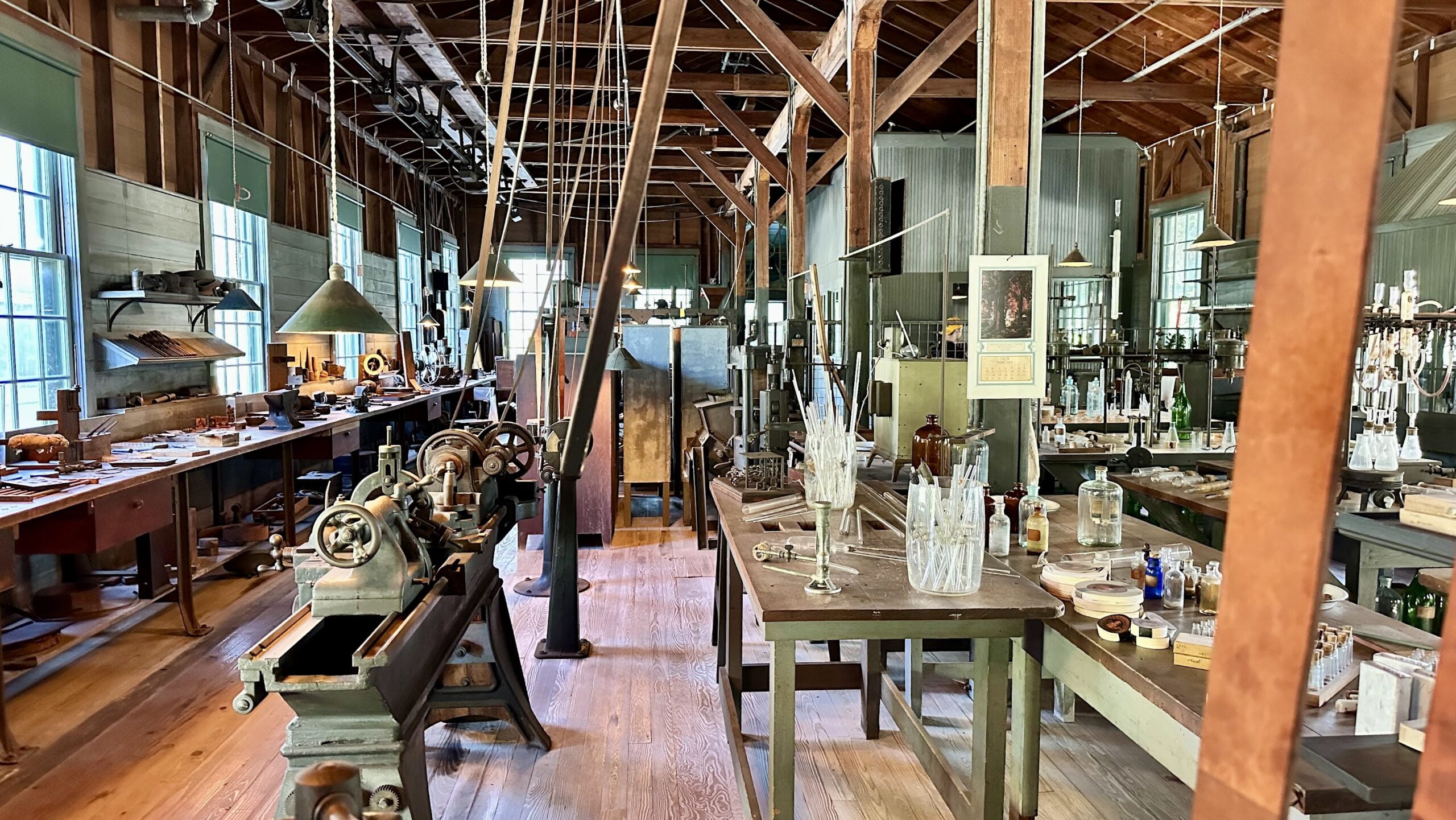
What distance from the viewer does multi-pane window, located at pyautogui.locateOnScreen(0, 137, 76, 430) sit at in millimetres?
4840

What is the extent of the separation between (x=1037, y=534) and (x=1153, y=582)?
511 millimetres

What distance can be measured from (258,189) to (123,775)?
6.41 meters

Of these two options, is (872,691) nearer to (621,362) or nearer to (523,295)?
(621,362)

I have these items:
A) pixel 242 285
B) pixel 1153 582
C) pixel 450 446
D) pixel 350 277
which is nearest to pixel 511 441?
pixel 450 446

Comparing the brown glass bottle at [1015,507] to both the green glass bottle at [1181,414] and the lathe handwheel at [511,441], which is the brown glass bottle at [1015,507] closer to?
the lathe handwheel at [511,441]

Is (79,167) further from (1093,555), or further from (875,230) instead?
(1093,555)

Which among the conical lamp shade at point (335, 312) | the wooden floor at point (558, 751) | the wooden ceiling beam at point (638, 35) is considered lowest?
the wooden floor at point (558, 751)

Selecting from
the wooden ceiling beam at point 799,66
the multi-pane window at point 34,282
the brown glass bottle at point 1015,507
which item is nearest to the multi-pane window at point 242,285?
the multi-pane window at point 34,282

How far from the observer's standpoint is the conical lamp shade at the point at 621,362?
6.73 metres

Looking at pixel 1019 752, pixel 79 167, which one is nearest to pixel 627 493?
pixel 79 167

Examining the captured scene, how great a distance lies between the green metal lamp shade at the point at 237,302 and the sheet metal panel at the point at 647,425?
283cm

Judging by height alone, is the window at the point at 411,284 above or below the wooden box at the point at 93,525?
above

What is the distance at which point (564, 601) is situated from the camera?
4230 mm

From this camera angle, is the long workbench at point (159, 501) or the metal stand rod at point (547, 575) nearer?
the long workbench at point (159, 501)
